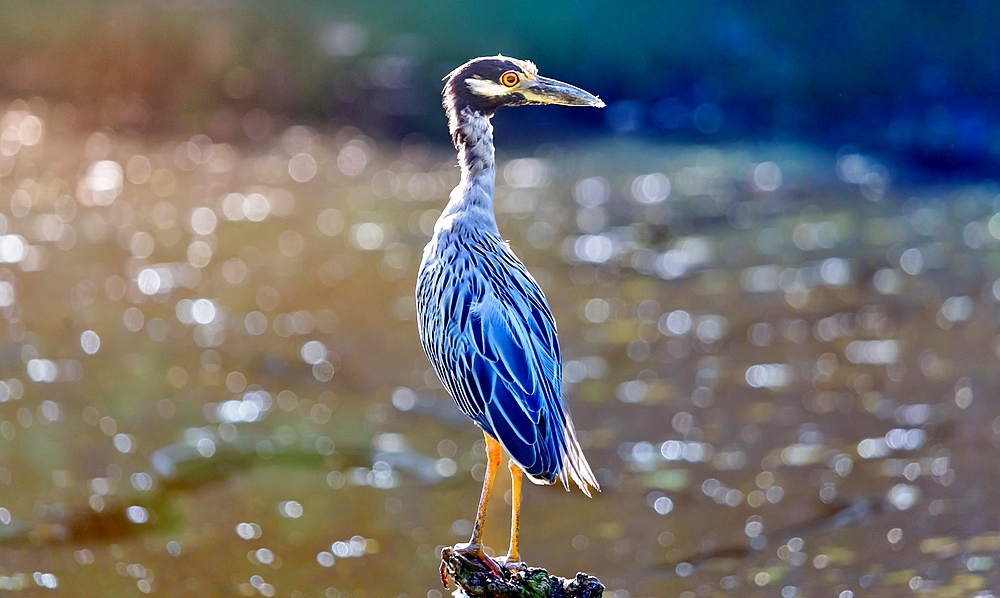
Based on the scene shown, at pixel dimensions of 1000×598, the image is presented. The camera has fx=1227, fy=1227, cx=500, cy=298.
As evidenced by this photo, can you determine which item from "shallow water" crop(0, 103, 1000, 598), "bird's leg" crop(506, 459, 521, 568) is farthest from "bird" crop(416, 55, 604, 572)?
"shallow water" crop(0, 103, 1000, 598)

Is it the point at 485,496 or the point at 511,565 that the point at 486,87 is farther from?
the point at 511,565

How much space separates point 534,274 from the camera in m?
10.5

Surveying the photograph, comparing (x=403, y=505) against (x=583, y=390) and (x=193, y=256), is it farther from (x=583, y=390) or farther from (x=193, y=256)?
(x=193, y=256)

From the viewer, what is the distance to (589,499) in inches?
287

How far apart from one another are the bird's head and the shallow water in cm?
271

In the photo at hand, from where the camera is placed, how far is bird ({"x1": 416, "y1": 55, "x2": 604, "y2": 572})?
14.7ft

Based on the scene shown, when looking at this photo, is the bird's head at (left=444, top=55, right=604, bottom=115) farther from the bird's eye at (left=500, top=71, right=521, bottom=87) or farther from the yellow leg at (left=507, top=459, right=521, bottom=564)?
the yellow leg at (left=507, top=459, right=521, bottom=564)

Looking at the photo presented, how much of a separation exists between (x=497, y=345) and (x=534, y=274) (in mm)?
5934

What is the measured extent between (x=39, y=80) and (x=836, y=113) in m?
9.77

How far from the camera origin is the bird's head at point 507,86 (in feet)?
15.8

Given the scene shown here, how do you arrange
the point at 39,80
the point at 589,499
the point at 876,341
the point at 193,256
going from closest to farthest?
the point at 589,499 → the point at 876,341 → the point at 193,256 → the point at 39,80

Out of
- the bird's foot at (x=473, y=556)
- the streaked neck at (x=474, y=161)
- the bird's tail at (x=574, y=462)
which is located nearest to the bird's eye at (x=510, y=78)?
the streaked neck at (x=474, y=161)

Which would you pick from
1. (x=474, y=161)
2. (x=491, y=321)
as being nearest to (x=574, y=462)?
(x=491, y=321)

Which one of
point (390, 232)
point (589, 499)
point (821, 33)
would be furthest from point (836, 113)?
point (589, 499)
